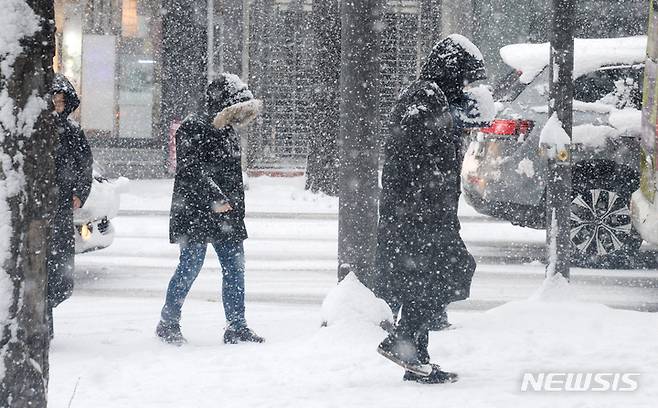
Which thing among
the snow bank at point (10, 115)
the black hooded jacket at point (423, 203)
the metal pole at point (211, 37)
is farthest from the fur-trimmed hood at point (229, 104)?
the metal pole at point (211, 37)

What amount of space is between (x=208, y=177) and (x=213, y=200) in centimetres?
16

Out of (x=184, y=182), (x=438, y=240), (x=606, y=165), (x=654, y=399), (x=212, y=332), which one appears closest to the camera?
(x=654, y=399)

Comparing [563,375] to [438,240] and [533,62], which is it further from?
[533,62]

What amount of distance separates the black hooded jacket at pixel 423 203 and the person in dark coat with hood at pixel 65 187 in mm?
2243

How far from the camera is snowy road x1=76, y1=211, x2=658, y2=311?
29.4ft

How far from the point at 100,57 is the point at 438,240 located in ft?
52.1

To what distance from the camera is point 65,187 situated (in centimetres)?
682

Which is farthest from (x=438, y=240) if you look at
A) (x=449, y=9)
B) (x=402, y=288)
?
→ (x=449, y=9)

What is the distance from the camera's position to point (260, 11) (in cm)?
2078

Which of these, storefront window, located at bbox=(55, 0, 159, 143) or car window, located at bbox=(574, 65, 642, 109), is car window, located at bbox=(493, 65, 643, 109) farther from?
storefront window, located at bbox=(55, 0, 159, 143)

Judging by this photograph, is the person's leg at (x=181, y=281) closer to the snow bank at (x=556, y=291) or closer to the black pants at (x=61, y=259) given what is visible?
the black pants at (x=61, y=259)

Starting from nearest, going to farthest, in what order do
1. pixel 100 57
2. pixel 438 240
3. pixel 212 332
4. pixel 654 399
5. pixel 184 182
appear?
pixel 654 399 → pixel 438 240 → pixel 184 182 → pixel 212 332 → pixel 100 57

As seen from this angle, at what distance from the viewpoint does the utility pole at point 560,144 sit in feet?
24.1

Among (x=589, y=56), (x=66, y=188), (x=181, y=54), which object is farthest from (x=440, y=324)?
(x=181, y=54)
